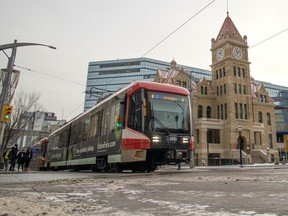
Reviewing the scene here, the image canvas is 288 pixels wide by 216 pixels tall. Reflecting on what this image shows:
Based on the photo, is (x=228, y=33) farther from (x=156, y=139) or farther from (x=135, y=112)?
(x=156, y=139)

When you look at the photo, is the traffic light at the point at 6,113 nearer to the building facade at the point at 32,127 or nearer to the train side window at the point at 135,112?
the train side window at the point at 135,112

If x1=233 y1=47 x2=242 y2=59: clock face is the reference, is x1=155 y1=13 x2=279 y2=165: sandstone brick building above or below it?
below

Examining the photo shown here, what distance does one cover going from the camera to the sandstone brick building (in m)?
49.1

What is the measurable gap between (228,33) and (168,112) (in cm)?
4372

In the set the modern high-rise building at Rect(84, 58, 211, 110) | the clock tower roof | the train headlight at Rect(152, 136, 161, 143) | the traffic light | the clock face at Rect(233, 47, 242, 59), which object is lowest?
the train headlight at Rect(152, 136, 161, 143)

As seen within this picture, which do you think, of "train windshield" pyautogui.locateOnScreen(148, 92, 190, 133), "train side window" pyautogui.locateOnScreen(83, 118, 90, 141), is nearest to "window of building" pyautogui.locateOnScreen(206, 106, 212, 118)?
"train side window" pyautogui.locateOnScreen(83, 118, 90, 141)

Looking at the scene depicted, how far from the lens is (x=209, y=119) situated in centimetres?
4994

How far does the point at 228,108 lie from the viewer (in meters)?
50.8

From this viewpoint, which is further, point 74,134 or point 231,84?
point 231,84

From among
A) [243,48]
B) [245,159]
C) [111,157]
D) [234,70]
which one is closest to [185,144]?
[111,157]

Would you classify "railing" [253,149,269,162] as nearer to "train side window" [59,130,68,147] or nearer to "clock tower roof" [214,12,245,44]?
"clock tower roof" [214,12,245,44]

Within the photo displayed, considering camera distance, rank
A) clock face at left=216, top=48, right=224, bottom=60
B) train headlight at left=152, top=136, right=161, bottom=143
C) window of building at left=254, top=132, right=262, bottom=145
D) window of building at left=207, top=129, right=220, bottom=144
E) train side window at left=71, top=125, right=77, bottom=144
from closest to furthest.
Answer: train headlight at left=152, top=136, right=161, bottom=143, train side window at left=71, top=125, right=77, bottom=144, window of building at left=207, top=129, right=220, bottom=144, window of building at left=254, top=132, right=262, bottom=145, clock face at left=216, top=48, right=224, bottom=60

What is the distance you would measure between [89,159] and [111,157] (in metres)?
3.14

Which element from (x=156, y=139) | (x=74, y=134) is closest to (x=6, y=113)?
(x=74, y=134)
